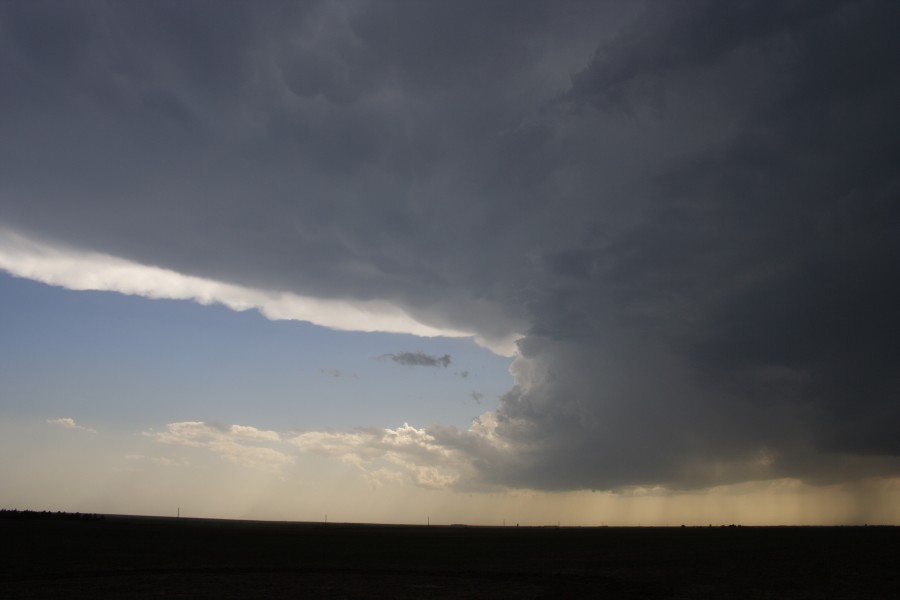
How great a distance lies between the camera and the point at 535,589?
39281 mm

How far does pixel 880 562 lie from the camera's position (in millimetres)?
58531

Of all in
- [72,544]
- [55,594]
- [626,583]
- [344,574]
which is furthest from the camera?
[72,544]

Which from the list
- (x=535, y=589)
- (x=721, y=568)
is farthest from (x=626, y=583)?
(x=721, y=568)

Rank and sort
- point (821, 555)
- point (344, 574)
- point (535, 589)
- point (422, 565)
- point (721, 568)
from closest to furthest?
point (535, 589), point (344, 574), point (721, 568), point (422, 565), point (821, 555)

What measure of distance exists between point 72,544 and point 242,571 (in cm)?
3992

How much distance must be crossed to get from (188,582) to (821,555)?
60420mm

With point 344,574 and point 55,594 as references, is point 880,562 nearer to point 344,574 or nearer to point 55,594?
point 344,574

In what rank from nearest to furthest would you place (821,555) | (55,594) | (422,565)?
(55,594)
(422,565)
(821,555)

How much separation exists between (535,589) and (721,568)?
2187cm

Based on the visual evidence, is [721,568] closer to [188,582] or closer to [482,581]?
[482,581]

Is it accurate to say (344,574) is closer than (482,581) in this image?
No

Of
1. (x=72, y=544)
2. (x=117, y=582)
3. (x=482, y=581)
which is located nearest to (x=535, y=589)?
(x=482, y=581)

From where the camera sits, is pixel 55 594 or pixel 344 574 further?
pixel 344 574

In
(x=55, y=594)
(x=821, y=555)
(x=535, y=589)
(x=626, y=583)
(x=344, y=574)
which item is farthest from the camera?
(x=821, y=555)
